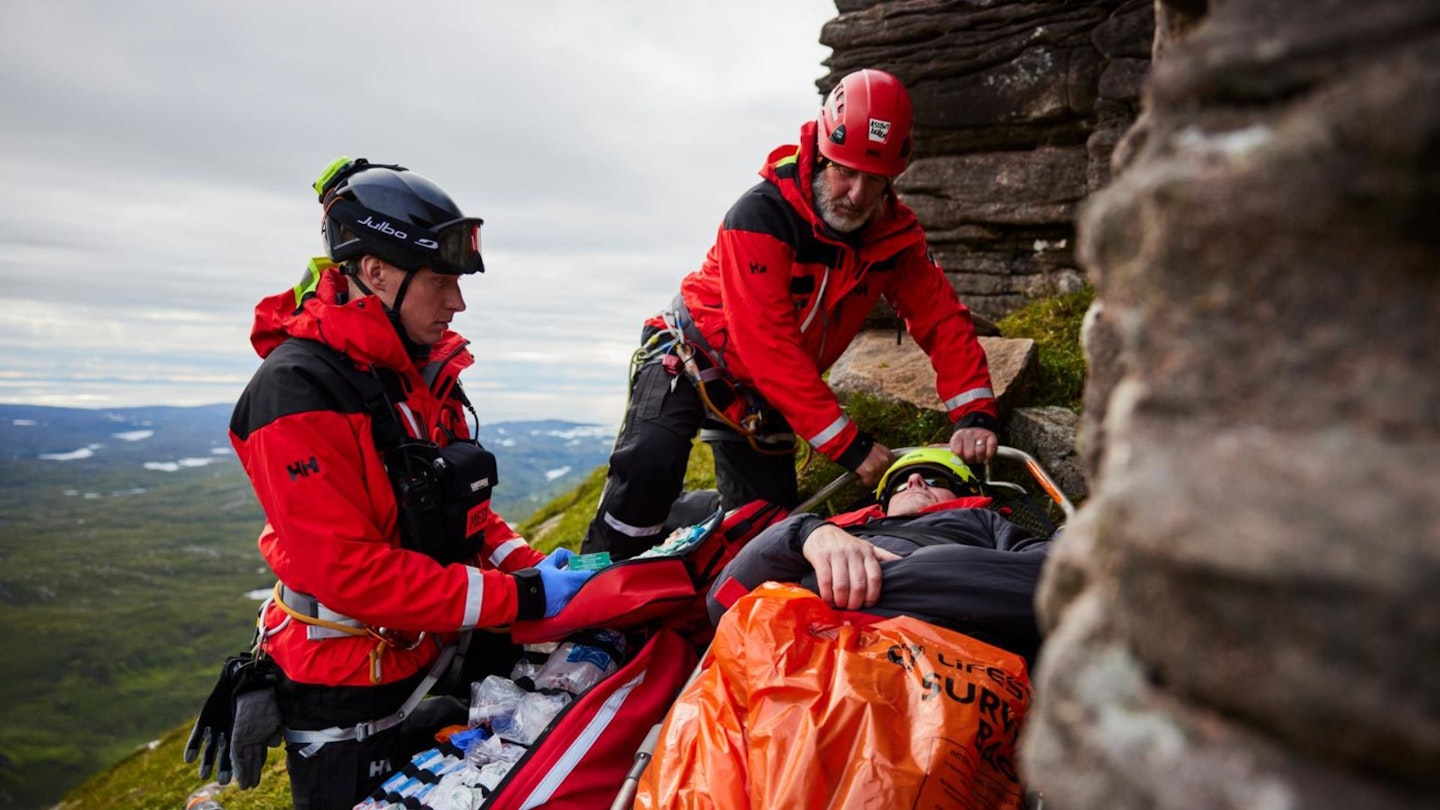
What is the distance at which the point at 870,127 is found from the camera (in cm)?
593

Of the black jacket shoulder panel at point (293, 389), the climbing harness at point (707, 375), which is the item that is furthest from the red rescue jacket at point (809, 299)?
the black jacket shoulder panel at point (293, 389)

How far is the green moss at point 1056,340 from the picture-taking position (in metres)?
8.00

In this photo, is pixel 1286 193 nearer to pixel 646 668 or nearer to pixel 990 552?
pixel 990 552

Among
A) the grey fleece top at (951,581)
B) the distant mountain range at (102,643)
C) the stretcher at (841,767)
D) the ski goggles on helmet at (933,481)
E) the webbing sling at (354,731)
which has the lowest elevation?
the distant mountain range at (102,643)

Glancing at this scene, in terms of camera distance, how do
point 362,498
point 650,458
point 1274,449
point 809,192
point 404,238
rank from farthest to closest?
point 650,458
point 809,192
point 404,238
point 362,498
point 1274,449

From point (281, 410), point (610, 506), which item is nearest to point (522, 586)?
point (281, 410)

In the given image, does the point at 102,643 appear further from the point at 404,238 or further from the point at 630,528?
the point at 404,238

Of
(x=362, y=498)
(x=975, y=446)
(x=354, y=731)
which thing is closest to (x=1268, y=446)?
(x=362, y=498)

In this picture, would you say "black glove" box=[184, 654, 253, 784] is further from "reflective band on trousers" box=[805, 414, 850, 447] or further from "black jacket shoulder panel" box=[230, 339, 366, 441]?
"reflective band on trousers" box=[805, 414, 850, 447]

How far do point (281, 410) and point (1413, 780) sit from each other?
4.47 meters

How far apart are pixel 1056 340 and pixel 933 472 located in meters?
4.51

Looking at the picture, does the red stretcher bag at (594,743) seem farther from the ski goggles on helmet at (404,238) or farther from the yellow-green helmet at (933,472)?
the ski goggles on helmet at (404,238)

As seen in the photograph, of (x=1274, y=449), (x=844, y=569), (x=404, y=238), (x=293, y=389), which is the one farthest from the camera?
(x=404, y=238)

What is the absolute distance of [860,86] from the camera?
6.08 meters
